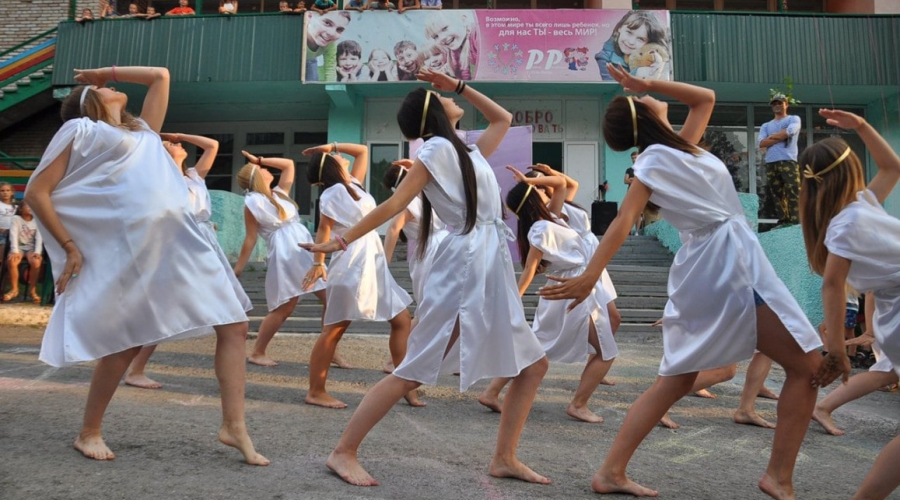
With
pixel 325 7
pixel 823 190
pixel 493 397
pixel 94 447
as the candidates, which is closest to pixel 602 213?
pixel 325 7

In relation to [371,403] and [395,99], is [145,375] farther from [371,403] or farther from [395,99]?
[395,99]

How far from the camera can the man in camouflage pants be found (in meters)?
9.78

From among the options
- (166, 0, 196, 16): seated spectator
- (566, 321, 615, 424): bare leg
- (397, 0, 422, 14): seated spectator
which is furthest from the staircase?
(166, 0, 196, 16): seated spectator

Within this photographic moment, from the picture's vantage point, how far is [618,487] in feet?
10.5

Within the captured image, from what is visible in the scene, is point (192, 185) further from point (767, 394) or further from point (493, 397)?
point (767, 394)

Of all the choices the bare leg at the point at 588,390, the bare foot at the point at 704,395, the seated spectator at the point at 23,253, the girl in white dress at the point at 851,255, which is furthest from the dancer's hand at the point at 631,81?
the seated spectator at the point at 23,253

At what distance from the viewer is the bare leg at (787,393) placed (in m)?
3.06

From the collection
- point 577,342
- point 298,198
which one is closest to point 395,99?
point 298,198

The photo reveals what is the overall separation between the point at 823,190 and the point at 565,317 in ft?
7.54

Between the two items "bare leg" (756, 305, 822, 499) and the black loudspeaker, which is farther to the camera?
the black loudspeaker

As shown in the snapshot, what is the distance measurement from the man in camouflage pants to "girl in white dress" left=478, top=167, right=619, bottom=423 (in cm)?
532

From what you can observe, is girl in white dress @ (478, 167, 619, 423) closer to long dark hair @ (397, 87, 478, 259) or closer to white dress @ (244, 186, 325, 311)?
long dark hair @ (397, 87, 478, 259)

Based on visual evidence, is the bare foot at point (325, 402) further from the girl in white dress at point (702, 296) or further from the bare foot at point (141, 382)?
the girl in white dress at point (702, 296)

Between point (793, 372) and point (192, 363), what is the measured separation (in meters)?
5.30
